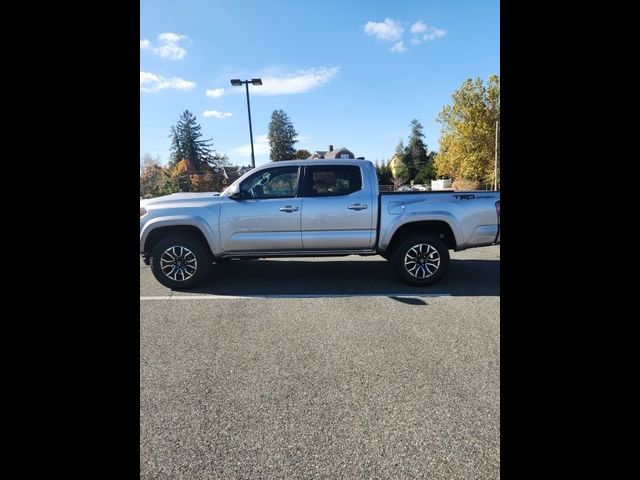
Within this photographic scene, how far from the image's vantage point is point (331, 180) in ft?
18.4

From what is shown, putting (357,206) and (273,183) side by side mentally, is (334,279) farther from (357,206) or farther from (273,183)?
(273,183)

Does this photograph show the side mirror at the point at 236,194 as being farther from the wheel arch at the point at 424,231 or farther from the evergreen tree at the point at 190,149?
the evergreen tree at the point at 190,149

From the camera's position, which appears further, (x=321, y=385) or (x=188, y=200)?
(x=188, y=200)

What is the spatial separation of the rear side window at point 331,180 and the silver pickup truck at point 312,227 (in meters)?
0.10

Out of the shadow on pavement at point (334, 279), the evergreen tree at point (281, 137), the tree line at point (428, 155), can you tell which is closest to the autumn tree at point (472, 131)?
the tree line at point (428, 155)

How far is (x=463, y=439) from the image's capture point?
6.78ft

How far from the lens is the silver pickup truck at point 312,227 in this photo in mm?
5297

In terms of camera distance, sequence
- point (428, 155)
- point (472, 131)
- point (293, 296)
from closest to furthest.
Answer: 1. point (293, 296)
2. point (472, 131)
3. point (428, 155)

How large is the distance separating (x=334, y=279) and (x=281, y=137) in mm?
76209

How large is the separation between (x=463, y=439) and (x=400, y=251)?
3403 millimetres

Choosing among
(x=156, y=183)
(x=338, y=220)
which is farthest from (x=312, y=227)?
(x=156, y=183)
